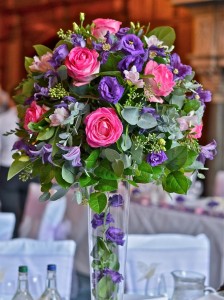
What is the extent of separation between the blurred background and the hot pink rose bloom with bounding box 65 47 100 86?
251 inches

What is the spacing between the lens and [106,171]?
1.62m

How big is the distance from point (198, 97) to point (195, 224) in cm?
316

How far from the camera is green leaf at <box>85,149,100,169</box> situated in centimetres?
161

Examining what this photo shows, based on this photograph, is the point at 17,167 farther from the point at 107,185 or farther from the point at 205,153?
the point at 205,153

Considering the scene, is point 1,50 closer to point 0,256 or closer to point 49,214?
point 49,214

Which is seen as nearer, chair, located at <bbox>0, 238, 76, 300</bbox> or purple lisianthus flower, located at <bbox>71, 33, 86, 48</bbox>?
purple lisianthus flower, located at <bbox>71, 33, 86, 48</bbox>

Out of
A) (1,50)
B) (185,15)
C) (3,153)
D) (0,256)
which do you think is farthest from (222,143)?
(0,256)

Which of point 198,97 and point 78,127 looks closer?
point 78,127

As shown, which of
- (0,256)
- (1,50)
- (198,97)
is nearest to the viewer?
(198,97)

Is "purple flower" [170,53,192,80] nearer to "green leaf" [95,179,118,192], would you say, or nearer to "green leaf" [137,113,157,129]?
"green leaf" [137,113,157,129]

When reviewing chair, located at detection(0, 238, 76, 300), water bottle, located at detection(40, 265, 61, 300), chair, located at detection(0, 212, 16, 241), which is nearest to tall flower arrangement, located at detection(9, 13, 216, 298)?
water bottle, located at detection(40, 265, 61, 300)

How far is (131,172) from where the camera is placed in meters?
1.65

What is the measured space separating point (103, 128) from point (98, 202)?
187 millimetres

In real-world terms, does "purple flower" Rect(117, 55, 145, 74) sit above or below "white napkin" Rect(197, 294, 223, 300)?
above
